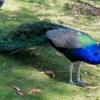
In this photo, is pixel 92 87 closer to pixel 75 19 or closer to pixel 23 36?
pixel 23 36

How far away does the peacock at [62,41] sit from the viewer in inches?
205

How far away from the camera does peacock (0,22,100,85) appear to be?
5.20 m

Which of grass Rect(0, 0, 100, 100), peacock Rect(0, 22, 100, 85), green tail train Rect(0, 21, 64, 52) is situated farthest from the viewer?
green tail train Rect(0, 21, 64, 52)

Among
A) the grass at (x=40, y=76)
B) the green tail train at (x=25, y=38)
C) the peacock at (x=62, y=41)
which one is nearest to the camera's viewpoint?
the grass at (x=40, y=76)

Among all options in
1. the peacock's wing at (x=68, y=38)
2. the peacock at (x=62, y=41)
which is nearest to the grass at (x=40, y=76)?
the peacock at (x=62, y=41)

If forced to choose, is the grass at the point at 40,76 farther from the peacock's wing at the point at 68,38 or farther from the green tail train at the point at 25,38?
the peacock's wing at the point at 68,38

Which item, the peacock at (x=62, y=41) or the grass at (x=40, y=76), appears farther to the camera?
the peacock at (x=62, y=41)

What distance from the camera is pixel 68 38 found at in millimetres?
5352

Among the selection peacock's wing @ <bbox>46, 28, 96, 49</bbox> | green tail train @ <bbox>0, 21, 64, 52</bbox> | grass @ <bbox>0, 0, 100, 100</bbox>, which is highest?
peacock's wing @ <bbox>46, 28, 96, 49</bbox>

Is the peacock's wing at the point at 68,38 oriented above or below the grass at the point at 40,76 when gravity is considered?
above

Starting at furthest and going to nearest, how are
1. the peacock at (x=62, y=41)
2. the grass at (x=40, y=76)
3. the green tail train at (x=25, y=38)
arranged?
the green tail train at (x=25, y=38)
the peacock at (x=62, y=41)
the grass at (x=40, y=76)

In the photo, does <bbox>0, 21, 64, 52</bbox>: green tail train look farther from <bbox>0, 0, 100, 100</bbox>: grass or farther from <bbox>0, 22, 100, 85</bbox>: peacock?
<bbox>0, 0, 100, 100</bbox>: grass

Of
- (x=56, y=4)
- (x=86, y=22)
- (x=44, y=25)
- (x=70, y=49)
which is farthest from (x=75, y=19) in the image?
(x=70, y=49)

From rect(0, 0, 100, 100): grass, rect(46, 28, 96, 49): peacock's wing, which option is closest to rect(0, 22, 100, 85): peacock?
rect(46, 28, 96, 49): peacock's wing
